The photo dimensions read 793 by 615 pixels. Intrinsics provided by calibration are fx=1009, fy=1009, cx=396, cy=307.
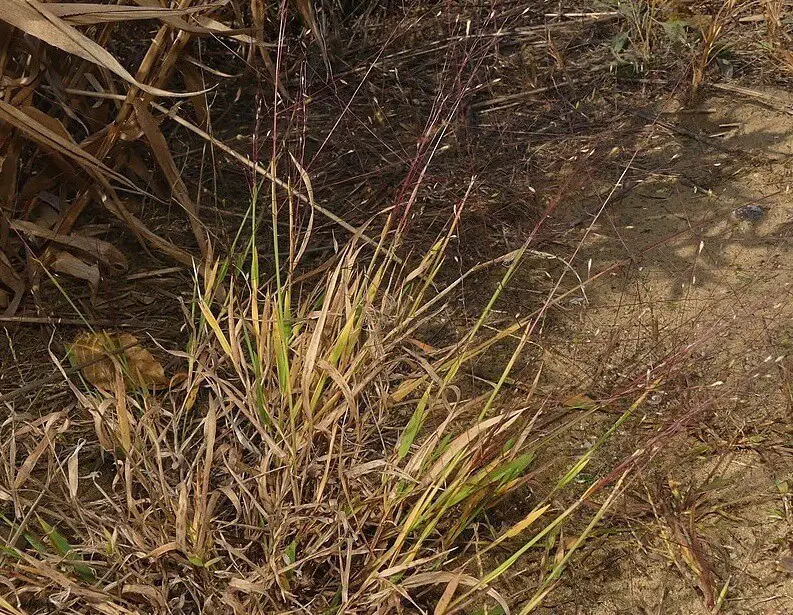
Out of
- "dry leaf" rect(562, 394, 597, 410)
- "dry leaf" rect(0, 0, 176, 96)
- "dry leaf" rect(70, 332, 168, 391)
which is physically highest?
"dry leaf" rect(0, 0, 176, 96)

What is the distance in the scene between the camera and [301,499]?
141 cm

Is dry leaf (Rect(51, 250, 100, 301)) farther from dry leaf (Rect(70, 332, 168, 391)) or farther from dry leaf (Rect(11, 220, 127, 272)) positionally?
dry leaf (Rect(70, 332, 168, 391))

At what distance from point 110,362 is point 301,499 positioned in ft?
1.60

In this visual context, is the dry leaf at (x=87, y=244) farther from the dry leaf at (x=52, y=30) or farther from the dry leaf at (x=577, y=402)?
the dry leaf at (x=577, y=402)

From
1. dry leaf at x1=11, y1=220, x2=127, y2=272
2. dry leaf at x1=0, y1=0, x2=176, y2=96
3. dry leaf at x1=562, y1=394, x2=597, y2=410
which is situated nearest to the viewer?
dry leaf at x1=0, y1=0, x2=176, y2=96

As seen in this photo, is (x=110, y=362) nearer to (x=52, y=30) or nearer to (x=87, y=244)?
(x=87, y=244)

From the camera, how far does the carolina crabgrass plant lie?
133cm

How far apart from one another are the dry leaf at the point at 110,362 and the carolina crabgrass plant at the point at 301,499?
0.09m

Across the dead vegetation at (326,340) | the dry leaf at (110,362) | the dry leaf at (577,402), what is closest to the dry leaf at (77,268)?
the dead vegetation at (326,340)

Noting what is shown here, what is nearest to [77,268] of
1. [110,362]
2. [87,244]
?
[87,244]

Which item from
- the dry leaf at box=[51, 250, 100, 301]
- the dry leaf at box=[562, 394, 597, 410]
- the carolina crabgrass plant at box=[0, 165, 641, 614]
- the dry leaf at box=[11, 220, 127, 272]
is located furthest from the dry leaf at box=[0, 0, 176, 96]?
the dry leaf at box=[562, 394, 597, 410]

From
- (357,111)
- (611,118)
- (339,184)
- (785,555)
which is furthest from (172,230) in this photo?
(785,555)

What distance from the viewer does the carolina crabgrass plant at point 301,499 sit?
1329 mm

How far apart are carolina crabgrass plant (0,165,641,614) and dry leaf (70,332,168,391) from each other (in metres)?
0.09
